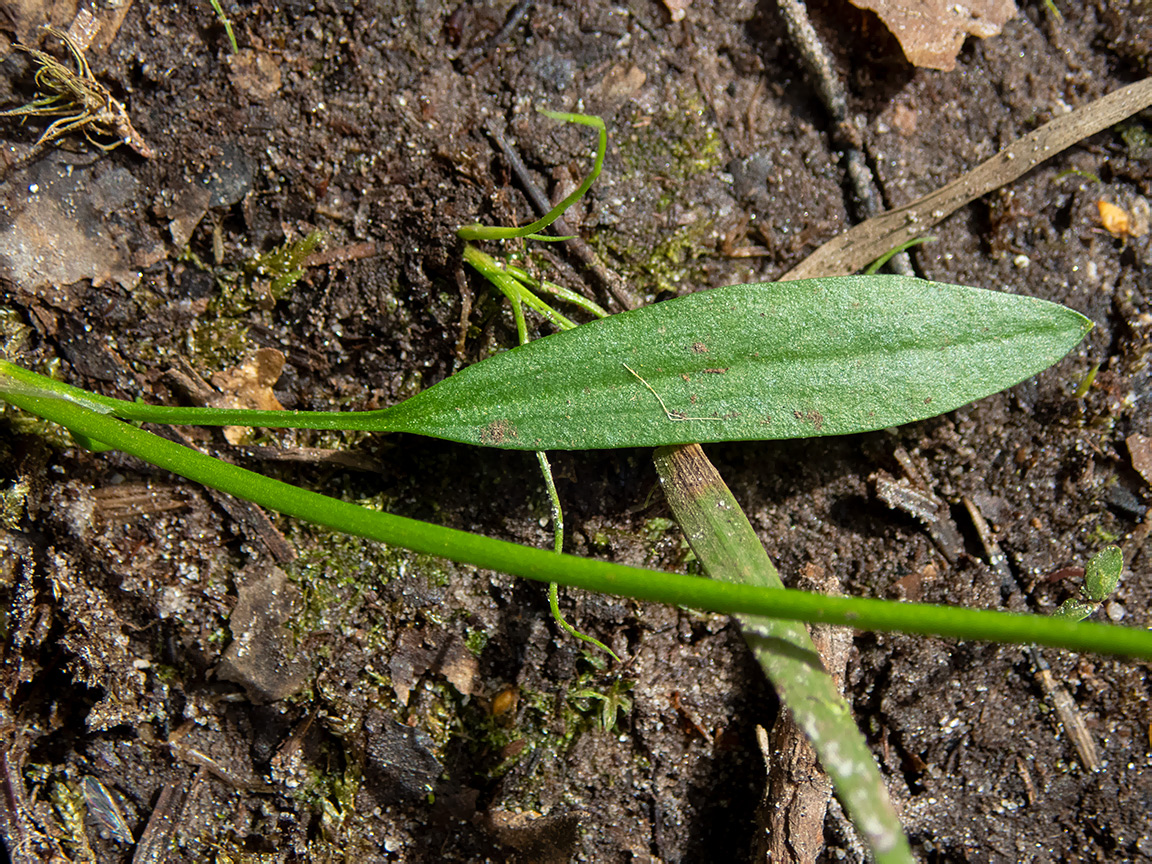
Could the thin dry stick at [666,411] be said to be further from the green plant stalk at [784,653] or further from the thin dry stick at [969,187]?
the thin dry stick at [969,187]

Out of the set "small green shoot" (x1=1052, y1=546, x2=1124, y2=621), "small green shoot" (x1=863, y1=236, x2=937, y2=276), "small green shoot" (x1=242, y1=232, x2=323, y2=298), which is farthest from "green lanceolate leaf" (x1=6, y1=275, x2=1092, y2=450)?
"small green shoot" (x1=1052, y1=546, x2=1124, y2=621)

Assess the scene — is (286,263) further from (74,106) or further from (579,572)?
(579,572)

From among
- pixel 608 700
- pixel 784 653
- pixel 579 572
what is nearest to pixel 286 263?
pixel 579 572

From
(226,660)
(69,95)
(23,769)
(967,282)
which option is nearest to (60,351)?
(69,95)

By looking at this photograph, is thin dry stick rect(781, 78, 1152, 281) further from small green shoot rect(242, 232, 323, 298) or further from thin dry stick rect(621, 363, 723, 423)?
small green shoot rect(242, 232, 323, 298)

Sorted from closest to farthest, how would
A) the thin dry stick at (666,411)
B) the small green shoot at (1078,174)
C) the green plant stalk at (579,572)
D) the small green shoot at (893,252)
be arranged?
the green plant stalk at (579,572) < the thin dry stick at (666,411) < the small green shoot at (893,252) < the small green shoot at (1078,174)

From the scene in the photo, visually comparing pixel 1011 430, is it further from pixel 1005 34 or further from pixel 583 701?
pixel 583 701

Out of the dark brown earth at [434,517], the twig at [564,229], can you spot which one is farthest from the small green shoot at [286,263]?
the twig at [564,229]
